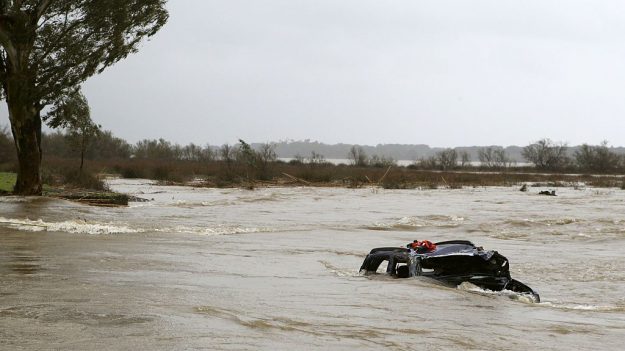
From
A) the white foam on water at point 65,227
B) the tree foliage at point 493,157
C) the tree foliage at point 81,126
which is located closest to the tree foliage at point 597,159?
the tree foliage at point 493,157

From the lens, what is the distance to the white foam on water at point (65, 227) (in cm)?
1712

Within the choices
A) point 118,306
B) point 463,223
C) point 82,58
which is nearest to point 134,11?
point 82,58

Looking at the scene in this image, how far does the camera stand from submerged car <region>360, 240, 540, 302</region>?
30.7 feet

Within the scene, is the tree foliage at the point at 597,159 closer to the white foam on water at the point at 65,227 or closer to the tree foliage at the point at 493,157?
the tree foliage at the point at 493,157

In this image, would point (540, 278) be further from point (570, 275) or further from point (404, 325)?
point (404, 325)

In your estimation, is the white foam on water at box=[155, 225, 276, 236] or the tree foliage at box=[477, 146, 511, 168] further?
the tree foliage at box=[477, 146, 511, 168]

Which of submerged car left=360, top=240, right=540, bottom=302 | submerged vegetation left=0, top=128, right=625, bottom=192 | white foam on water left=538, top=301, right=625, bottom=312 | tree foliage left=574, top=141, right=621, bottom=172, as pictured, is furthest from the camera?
tree foliage left=574, top=141, right=621, bottom=172

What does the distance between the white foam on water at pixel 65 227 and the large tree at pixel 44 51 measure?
27.9ft

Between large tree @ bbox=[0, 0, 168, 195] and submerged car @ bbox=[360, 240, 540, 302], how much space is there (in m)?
19.3

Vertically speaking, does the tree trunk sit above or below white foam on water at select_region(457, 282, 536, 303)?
above

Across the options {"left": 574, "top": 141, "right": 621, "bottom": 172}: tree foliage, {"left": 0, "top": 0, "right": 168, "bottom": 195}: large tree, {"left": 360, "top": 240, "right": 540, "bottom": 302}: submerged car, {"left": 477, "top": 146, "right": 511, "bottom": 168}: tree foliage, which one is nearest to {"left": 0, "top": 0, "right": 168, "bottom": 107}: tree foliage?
{"left": 0, "top": 0, "right": 168, "bottom": 195}: large tree

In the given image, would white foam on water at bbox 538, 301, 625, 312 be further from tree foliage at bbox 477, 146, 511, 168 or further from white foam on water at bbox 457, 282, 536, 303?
tree foliage at bbox 477, 146, 511, 168

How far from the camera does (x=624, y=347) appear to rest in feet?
21.8

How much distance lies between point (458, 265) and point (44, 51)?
21.5 metres
